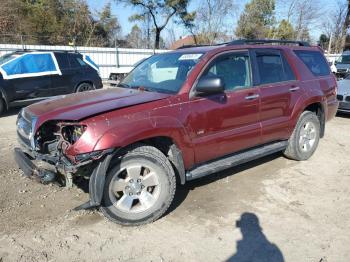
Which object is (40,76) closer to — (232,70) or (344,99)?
(232,70)

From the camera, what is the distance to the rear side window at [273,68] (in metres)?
4.83

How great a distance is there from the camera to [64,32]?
25875 mm

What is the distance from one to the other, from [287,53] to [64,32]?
23565 millimetres

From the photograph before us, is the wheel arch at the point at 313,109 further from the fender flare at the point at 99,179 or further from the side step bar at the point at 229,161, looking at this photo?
the fender flare at the point at 99,179

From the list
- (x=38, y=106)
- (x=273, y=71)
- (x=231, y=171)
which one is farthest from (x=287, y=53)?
(x=38, y=106)

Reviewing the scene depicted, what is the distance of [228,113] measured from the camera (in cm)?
425

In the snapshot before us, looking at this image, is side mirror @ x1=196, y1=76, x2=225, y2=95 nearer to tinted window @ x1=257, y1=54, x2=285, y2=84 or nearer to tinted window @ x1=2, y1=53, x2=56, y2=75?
tinted window @ x1=257, y1=54, x2=285, y2=84

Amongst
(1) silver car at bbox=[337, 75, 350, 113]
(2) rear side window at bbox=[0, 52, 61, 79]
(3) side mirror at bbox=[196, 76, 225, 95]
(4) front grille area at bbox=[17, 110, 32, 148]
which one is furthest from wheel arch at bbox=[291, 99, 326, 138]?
(2) rear side window at bbox=[0, 52, 61, 79]

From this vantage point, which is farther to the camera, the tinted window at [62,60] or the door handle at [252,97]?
the tinted window at [62,60]

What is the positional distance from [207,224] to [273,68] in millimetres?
2548

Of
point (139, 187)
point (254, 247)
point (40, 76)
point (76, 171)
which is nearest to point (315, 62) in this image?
point (254, 247)

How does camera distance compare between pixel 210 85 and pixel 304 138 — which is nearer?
pixel 210 85

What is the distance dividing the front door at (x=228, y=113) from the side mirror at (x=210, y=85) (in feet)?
0.42

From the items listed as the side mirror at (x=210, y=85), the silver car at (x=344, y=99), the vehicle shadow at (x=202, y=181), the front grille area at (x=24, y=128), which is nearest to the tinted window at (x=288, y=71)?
the vehicle shadow at (x=202, y=181)
